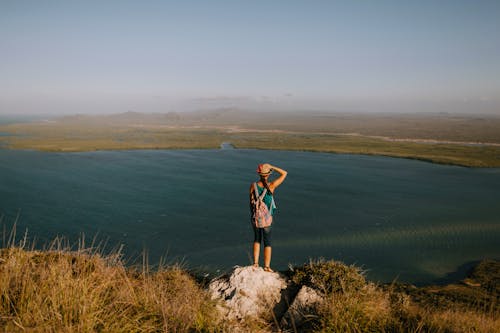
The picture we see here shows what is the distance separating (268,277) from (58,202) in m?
35.5

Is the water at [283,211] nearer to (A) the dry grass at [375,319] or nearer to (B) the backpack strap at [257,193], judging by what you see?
(B) the backpack strap at [257,193]

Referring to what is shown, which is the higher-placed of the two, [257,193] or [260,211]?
[257,193]

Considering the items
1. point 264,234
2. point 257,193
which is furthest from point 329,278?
point 257,193

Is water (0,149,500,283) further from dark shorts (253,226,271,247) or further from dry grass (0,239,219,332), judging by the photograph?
dry grass (0,239,219,332)

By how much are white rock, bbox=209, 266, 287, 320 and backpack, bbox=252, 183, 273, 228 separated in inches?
41.0

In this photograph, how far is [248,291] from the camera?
6711 millimetres

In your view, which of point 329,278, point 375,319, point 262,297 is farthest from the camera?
point 329,278

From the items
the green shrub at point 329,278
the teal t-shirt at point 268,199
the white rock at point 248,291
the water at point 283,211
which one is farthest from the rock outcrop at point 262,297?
the water at point 283,211

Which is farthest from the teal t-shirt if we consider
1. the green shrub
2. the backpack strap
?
the green shrub

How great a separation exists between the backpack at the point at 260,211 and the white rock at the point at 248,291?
3.42ft

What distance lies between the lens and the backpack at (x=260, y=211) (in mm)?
7207

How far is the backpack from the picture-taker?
23.6 ft

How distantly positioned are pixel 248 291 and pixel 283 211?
86.9 feet

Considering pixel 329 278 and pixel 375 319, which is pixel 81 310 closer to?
pixel 375 319
